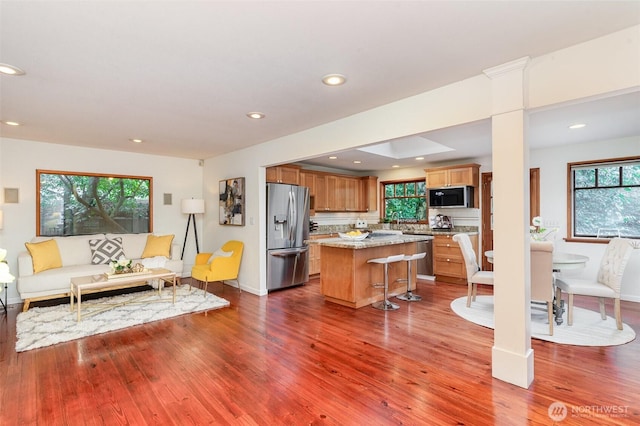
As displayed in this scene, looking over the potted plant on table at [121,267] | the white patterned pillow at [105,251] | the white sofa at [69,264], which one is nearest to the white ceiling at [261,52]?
the potted plant on table at [121,267]

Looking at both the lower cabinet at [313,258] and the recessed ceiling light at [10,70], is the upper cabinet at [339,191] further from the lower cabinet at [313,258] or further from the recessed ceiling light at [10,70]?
the recessed ceiling light at [10,70]

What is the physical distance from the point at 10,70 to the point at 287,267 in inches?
158

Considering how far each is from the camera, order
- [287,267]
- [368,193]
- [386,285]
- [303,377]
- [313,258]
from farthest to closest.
Answer: 1. [368,193]
2. [313,258]
3. [287,267]
4. [386,285]
5. [303,377]

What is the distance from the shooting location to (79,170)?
522 centimetres

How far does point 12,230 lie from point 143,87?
3.85m

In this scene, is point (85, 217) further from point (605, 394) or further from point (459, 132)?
point (605, 394)

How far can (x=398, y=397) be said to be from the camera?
7.20ft

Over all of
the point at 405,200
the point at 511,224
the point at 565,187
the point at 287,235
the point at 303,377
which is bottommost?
the point at 303,377

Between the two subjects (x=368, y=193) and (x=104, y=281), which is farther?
(x=368, y=193)

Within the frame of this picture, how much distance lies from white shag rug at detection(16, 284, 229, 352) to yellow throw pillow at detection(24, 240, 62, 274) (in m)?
0.60

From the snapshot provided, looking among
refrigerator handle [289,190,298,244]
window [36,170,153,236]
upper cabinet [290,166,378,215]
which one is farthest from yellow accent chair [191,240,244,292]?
upper cabinet [290,166,378,215]

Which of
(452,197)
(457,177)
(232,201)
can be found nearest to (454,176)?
(457,177)

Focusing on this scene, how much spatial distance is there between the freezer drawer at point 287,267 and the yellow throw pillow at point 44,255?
3.08m

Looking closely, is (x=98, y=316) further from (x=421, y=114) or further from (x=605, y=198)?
(x=605, y=198)
